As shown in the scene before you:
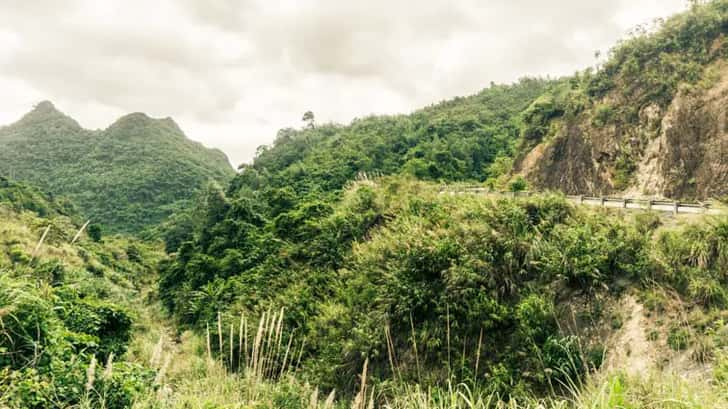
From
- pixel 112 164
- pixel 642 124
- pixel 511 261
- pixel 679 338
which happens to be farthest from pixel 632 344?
pixel 112 164

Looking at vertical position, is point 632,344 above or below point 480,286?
below

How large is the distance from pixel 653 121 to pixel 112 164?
94.2 metres

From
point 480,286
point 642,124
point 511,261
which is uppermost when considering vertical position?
point 642,124

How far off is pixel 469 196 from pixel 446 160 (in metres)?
23.8

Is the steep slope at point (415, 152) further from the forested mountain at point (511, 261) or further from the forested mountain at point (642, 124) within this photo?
the forested mountain at point (511, 261)

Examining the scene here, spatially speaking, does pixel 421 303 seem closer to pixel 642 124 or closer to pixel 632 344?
pixel 632 344

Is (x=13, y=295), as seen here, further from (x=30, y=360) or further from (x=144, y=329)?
(x=144, y=329)

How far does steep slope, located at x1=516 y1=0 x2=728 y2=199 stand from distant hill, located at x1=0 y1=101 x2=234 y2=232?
63378mm

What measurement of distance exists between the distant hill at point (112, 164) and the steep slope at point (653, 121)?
208ft

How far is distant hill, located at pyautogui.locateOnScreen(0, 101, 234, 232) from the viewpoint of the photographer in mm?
66688

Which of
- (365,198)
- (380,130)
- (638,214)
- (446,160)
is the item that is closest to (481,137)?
(446,160)

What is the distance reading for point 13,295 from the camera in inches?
150

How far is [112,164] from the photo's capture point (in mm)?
81688

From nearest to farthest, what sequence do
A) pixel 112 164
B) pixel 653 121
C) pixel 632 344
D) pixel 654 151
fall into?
pixel 632 344 < pixel 654 151 < pixel 653 121 < pixel 112 164
